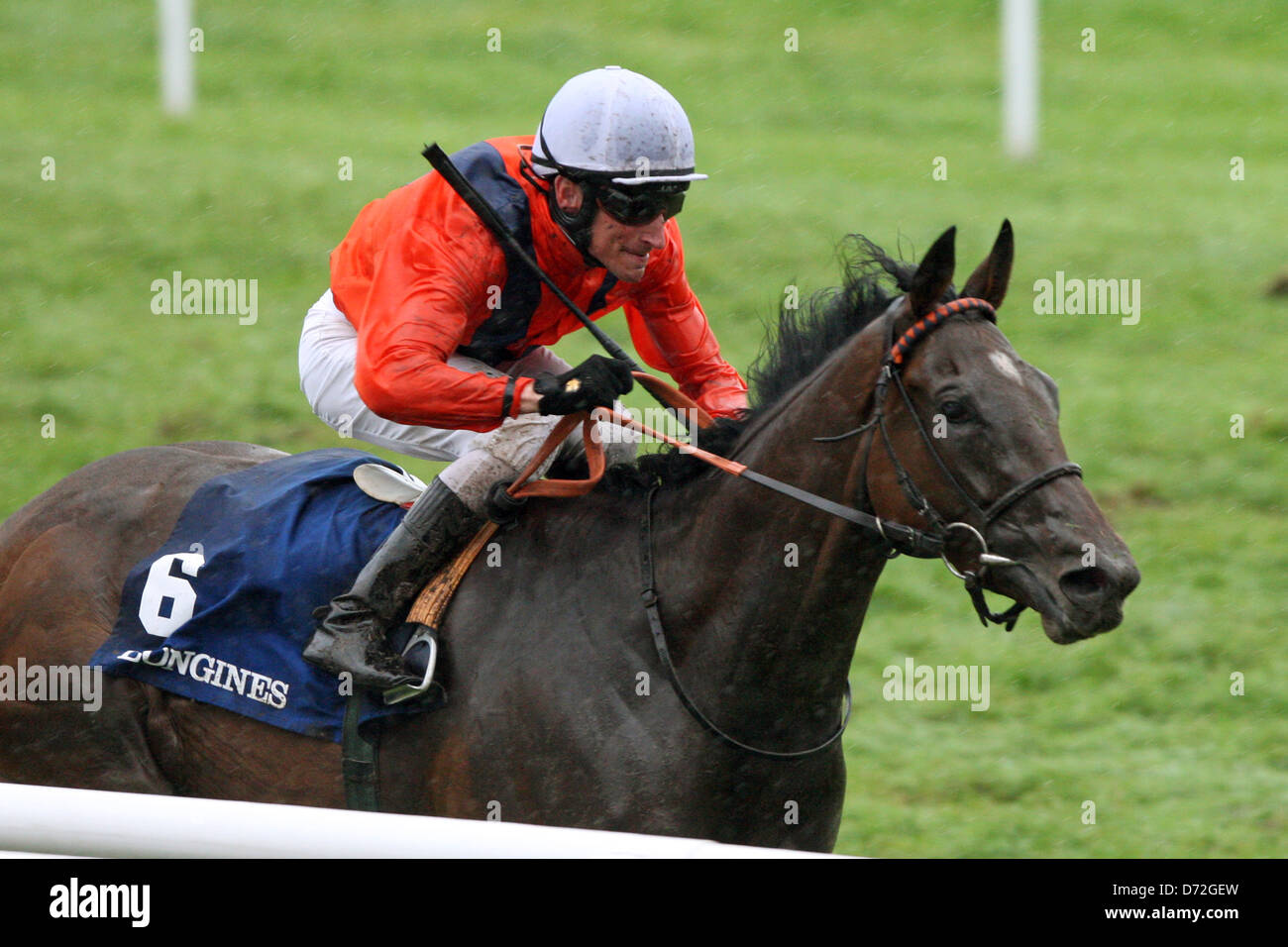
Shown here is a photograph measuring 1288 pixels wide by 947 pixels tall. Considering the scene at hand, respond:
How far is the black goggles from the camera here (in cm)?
377

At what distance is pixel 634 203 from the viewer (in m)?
3.78

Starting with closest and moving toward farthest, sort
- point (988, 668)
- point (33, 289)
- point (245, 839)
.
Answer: point (245, 839) → point (988, 668) → point (33, 289)

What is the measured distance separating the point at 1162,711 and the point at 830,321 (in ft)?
12.7

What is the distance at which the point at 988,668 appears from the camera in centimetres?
741

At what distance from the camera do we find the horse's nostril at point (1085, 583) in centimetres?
314

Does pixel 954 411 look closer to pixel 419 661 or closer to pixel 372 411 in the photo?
pixel 419 661

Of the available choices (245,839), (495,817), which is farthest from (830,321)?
(245,839)

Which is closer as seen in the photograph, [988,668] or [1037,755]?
[1037,755]

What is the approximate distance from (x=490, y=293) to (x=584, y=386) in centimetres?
42

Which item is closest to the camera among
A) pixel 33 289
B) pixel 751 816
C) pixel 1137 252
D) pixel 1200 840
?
pixel 751 816

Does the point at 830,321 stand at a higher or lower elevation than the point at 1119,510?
higher

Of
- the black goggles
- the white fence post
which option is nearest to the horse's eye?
the black goggles

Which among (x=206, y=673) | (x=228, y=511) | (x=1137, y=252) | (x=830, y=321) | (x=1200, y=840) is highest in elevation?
(x=1137, y=252)

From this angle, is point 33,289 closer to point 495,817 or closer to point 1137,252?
point 1137,252
